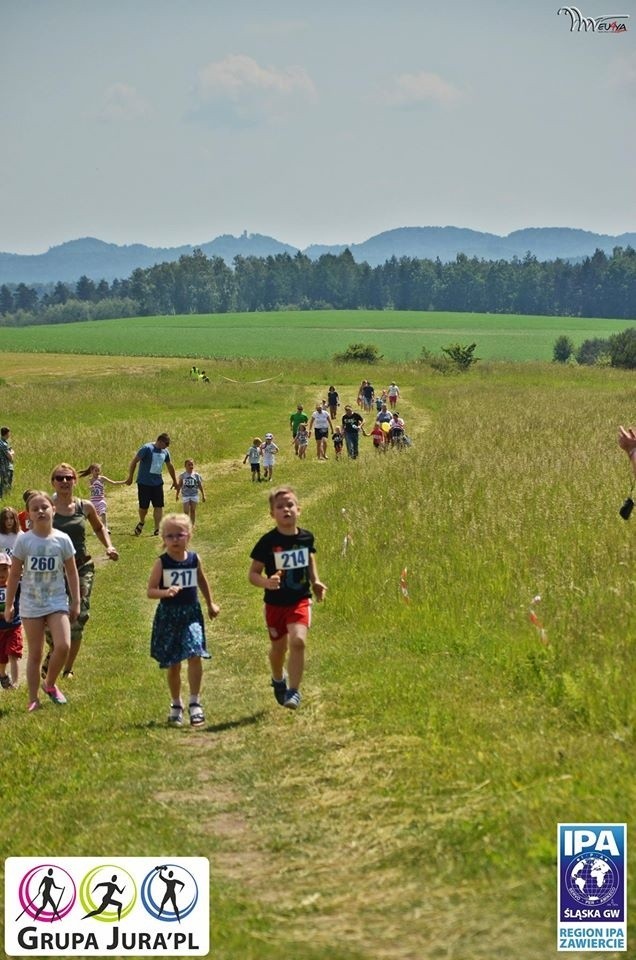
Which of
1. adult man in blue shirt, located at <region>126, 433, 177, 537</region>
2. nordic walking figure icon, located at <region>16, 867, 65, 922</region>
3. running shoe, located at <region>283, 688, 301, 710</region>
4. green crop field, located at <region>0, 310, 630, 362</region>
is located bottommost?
nordic walking figure icon, located at <region>16, 867, 65, 922</region>

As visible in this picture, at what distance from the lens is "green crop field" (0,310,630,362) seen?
132 m

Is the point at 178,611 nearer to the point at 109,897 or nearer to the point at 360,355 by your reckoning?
the point at 109,897

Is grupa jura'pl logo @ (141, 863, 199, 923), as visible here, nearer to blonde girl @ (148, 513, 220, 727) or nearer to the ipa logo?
the ipa logo

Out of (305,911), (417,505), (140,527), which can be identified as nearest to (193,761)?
(305,911)

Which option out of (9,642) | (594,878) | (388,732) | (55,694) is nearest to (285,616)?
(388,732)

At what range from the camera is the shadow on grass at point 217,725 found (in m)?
10.4

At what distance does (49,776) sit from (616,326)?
18474 centimetres

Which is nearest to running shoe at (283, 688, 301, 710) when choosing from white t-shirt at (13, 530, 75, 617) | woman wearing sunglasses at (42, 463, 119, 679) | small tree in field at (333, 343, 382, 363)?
white t-shirt at (13, 530, 75, 617)

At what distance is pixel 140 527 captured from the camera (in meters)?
22.9

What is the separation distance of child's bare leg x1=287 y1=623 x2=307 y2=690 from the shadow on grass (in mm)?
440

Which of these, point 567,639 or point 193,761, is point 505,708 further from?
point 193,761

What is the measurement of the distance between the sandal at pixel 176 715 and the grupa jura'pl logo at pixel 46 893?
2819mm

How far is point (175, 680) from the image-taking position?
10.6 metres

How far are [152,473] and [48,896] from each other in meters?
15.1
